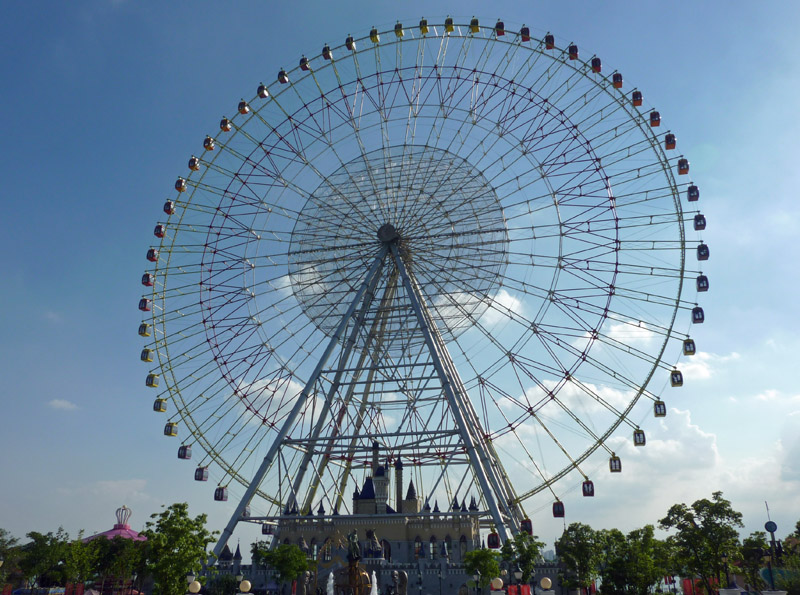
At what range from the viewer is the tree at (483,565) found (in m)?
40.9

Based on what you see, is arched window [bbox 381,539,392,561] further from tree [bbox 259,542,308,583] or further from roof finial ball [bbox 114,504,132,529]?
roof finial ball [bbox 114,504,132,529]

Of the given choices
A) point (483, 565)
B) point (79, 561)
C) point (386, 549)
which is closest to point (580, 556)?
point (483, 565)

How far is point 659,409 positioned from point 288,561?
2702 centimetres

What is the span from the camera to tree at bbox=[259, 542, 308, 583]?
43719 mm

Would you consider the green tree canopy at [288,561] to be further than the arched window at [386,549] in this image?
No

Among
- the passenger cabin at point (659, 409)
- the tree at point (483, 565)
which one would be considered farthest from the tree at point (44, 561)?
the passenger cabin at point (659, 409)

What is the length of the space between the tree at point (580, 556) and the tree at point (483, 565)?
10.0m

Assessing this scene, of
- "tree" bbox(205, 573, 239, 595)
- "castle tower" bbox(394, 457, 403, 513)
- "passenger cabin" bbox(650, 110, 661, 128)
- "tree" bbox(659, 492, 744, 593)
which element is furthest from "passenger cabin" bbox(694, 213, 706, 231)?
"tree" bbox(205, 573, 239, 595)

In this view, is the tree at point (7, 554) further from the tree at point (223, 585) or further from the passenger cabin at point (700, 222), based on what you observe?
the passenger cabin at point (700, 222)

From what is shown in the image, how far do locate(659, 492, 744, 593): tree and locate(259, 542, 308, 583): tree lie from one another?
26.7 meters

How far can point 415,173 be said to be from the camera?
160 feet

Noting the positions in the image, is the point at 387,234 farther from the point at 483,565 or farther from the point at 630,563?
the point at 630,563

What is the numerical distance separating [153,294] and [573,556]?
3847cm

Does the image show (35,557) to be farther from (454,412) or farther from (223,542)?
(454,412)
